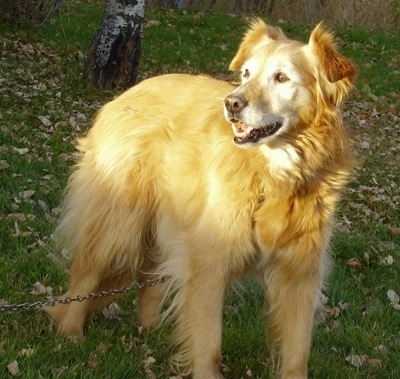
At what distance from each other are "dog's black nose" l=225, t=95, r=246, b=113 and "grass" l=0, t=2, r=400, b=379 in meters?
1.48

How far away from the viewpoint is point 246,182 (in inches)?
163

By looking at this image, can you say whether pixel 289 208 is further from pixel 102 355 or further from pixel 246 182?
pixel 102 355

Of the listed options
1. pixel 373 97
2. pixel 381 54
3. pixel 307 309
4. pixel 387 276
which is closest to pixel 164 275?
pixel 307 309

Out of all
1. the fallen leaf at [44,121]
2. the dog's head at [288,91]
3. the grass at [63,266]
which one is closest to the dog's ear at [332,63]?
the dog's head at [288,91]

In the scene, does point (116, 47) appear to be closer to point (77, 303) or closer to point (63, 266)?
point (63, 266)

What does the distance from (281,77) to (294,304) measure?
1.31m

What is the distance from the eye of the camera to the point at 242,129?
4066 millimetres

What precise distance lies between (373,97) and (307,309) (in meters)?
10.9

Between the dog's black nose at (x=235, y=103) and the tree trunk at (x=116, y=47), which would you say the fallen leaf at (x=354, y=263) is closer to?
the dog's black nose at (x=235, y=103)

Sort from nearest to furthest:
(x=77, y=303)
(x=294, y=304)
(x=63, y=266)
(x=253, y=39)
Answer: (x=294, y=304)
(x=253, y=39)
(x=77, y=303)
(x=63, y=266)

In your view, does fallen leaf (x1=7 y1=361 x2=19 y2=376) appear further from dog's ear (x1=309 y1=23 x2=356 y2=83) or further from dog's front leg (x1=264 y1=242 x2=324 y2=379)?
dog's ear (x1=309 y1=23 x2=356 y2=83)

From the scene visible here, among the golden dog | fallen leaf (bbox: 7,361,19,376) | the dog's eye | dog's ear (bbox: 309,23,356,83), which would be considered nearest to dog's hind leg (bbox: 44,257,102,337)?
the golden dog

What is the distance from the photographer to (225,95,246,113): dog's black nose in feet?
13.0

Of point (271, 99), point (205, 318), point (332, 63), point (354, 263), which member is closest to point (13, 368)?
point (205, 318)
